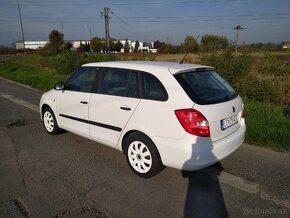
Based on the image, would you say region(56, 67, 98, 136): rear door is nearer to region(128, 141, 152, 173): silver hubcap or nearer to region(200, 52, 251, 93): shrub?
region(128, 141, 152, 173): silver hubcap

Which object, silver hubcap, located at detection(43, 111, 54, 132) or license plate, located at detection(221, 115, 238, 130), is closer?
license plate, located at detection(221, 115, 238, 130)

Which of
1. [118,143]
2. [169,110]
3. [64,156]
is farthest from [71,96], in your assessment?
[169,110]

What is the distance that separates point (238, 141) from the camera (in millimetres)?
3625

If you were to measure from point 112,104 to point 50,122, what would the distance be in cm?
222

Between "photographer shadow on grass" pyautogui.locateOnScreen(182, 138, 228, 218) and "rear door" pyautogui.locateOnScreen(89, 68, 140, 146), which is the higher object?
"rear door" pyautogui.locateOnScreen(89, 68, 140, 146)

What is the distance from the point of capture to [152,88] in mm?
3432

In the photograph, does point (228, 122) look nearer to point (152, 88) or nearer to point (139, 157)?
point (152, 88)

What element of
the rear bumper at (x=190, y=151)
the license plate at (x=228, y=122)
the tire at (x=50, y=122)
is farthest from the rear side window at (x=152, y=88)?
the tire at (x=50, y=122)

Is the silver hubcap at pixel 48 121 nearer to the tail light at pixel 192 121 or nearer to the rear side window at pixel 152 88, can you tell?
the rear side window at pixel 152 88

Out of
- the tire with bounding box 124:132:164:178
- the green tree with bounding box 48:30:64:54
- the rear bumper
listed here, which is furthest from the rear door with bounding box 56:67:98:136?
the green tree with bounding box 48:30:64:54

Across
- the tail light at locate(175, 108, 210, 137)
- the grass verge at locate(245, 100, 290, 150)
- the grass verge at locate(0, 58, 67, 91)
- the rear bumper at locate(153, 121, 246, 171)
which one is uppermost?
the tail light at locate(175, 108, 210, 137)

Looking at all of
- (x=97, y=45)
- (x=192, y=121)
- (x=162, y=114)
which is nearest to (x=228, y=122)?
(x=192, y=121)

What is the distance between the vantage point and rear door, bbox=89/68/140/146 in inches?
142

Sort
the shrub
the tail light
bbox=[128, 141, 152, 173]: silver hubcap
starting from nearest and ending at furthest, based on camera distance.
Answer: the tail light
bbox=[128, 141, 152, 173]: silver hubcap
the shrub
